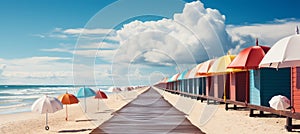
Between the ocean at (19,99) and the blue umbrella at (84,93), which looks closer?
the blue umbrella at (84,93)

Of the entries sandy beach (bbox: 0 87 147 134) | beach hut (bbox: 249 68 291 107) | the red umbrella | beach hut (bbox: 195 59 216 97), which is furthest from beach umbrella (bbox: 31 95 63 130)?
beach hut (bbox: 195 59 216 97)

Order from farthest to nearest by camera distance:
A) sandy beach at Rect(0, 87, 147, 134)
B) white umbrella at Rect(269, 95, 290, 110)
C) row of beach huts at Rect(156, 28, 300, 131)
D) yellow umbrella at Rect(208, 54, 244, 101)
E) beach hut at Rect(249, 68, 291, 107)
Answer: yellow umbrella at Rect(208, 54, 244, 101), beach hut at Rect(249, 68, 291, 107), sandy beach at Rect(0, 87, 147, 134), white umbrella at Rect(269, 95, 290, 110), row of beach huts at Rect(156, 28, 300, 131)

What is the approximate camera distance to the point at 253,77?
18.8 meters

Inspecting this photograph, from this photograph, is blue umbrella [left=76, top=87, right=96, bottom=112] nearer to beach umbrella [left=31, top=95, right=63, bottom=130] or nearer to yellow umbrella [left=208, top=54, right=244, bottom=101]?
yellow umbrella [left=208, top=54, right=244, bottom=101]

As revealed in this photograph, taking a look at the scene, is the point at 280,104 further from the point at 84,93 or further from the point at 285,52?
the point at 84,93

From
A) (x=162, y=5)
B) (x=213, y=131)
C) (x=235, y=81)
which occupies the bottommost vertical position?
(x=213, y=131)

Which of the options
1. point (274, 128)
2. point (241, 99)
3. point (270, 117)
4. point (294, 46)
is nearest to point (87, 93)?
point (241, 99)

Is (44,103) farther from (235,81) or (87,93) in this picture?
(235,81)

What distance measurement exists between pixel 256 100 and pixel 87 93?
953cm

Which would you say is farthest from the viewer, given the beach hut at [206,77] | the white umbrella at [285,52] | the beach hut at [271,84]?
the beach hut at [206,77]

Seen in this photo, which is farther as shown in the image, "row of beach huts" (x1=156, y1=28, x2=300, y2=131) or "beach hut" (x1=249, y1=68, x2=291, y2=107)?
"beach hut" (x1=249, y1=68, x2=291, y2=107)

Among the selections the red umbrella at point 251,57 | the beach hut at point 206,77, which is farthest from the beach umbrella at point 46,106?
the beach hut at point 206,77

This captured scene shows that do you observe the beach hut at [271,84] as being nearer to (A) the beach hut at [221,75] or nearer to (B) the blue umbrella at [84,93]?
(A) the beach hut at [221,75]

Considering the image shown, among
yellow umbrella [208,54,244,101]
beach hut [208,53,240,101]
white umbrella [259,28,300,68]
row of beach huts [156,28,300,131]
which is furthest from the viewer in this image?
beach hut [208,53,240,101]
